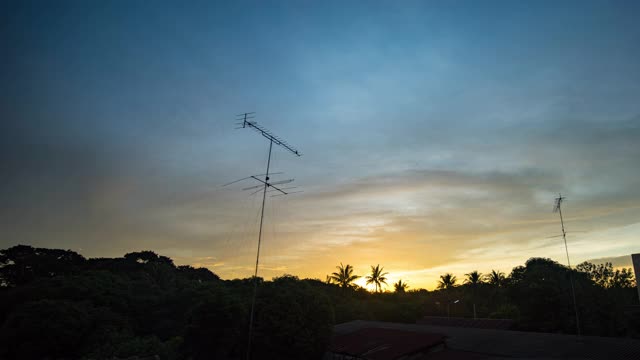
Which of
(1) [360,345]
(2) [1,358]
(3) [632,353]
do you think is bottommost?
(2) [1,358]

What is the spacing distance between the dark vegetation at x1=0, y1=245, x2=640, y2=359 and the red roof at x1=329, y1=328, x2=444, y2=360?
10.9ft

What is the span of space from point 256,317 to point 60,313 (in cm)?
2029

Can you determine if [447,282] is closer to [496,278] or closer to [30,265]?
[496,278]

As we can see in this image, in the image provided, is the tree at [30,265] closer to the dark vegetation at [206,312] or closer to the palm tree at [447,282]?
the dark vegetation at [206,312]

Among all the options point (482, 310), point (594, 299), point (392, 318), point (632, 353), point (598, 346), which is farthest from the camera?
point (482, 310)

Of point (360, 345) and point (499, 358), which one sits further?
point (360, 345)

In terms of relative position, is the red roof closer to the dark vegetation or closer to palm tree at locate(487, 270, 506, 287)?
the dark vegetation

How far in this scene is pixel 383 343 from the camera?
31.5m

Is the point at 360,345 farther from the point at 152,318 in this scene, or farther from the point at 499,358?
the point at 152,318

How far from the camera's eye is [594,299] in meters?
41.0

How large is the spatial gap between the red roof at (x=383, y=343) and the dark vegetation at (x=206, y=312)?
10.9ft

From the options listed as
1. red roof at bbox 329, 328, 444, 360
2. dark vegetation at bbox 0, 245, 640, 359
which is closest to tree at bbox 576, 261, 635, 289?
dark vegetation at bbox 0, 245, 640, 359

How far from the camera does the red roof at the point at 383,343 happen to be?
90.1 ft

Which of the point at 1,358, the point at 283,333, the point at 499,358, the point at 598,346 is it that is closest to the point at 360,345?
the point at 283,333
